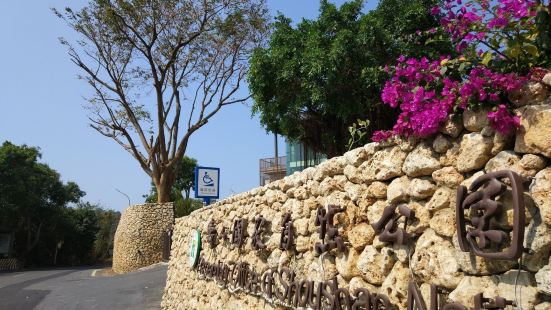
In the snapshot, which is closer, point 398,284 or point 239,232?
point 398,284

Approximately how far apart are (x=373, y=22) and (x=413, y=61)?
1000cm

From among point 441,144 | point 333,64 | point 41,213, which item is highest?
point 333,64

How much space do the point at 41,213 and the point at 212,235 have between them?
31313 millimetres

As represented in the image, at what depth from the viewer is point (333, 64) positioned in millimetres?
12180

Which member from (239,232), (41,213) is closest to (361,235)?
(239,232)

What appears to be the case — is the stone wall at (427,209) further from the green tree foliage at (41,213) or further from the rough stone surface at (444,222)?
the green tree foliage at (41,213)

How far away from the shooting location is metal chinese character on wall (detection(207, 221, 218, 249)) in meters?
7.44

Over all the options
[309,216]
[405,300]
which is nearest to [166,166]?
[309,216]

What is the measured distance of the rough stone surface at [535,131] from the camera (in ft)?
7.57

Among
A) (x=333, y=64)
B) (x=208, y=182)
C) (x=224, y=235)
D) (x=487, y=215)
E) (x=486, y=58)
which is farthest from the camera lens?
(x=208, y=182)

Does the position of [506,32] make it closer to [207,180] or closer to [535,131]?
[535,131]

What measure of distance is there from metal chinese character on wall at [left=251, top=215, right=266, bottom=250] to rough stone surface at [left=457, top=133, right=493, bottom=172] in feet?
10.00

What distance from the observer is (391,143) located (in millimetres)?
3387

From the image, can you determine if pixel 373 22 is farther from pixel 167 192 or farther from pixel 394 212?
pixel 167 192
